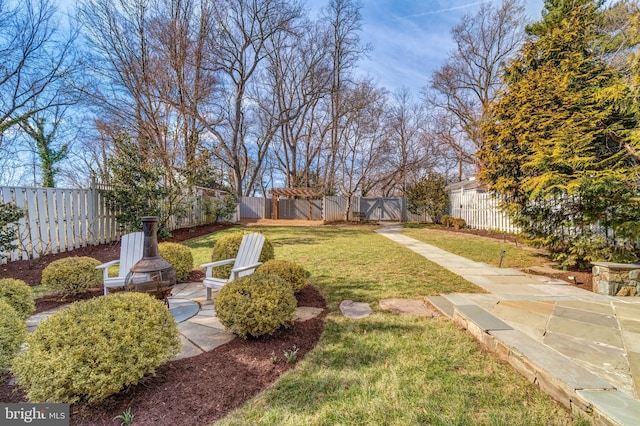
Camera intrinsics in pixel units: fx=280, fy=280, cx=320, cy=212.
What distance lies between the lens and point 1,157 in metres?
10.1

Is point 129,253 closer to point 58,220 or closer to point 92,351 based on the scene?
point 92,351

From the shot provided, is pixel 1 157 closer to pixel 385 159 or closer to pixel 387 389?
pixel 387 389

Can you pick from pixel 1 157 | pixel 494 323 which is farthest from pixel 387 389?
pixel 1 157

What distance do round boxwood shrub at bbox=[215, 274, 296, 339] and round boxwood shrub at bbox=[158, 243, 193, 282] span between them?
7.04 ft

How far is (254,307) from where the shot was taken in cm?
243

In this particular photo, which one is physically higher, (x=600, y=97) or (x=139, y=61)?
(x=139, y=61)

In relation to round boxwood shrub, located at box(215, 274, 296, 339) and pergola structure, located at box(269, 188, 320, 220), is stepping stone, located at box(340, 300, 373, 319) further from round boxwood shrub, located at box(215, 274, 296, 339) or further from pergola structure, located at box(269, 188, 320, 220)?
pergola structure, located at box(269, 188, 320, 220)

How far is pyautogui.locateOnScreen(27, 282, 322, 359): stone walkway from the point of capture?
2.42 meters

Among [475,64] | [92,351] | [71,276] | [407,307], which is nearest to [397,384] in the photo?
[407,307]

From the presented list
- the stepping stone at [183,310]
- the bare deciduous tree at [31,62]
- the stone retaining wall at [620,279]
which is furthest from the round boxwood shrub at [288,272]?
the bare deciduous tree at [31,62]

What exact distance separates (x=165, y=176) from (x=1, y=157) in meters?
7.11

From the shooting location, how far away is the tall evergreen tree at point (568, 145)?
4281 mm

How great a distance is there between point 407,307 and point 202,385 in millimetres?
2348

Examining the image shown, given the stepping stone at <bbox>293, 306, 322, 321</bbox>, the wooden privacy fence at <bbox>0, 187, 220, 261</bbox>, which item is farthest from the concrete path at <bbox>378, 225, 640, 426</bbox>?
the wooden privacy fence at <bbox>0, 187, 220, 261</bbox>
